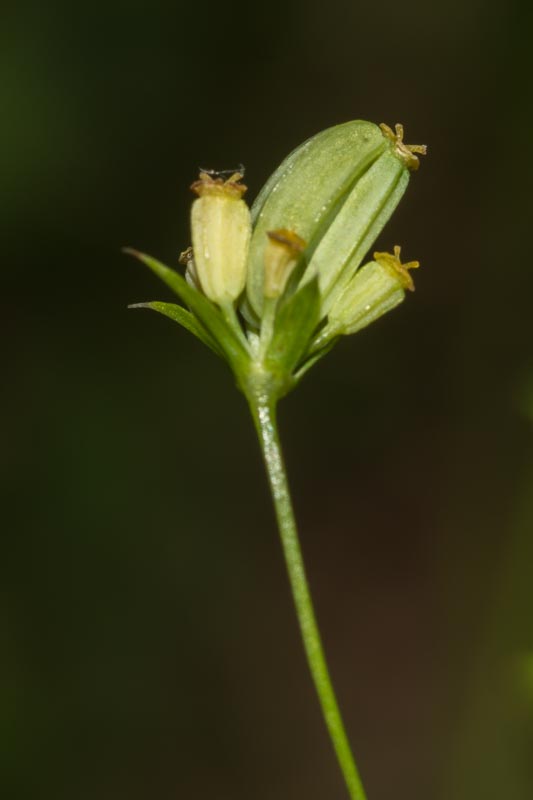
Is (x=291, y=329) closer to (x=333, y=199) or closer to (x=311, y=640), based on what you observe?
(x=333, y=199)

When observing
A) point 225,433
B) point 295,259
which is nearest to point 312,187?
point 295,259

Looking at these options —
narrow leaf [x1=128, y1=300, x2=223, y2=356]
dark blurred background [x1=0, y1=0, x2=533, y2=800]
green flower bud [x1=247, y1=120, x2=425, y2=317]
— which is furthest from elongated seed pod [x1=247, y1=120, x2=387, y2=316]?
dark blurred background [x1=0, y1=0, x2=533, y2=800]

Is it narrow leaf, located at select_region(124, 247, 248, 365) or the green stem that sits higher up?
narrow leaf, located at select_region(124, 247, 248, 365)

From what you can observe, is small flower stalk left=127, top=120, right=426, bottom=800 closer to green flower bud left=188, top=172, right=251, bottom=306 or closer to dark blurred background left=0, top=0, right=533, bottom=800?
green flower bud left=188, top=172, right=251, bottom=306

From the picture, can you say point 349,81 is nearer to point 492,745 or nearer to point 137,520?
point 137,520

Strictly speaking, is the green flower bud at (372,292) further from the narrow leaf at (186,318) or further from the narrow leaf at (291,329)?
the narrow leaf at (186,318)

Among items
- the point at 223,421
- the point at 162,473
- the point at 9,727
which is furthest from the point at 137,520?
the point at 9,727

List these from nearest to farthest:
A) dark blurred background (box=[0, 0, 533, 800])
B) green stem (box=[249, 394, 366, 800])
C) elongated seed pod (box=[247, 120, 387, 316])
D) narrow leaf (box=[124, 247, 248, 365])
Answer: green stem (box=[249, 394, 366, 800]) < narrow leaf (box=[124, 247, 248, 365]) < elongated seed pod (box=[247, 120, 387, 316]) < dark blurred background (box=[0, 0, 533, 800])
